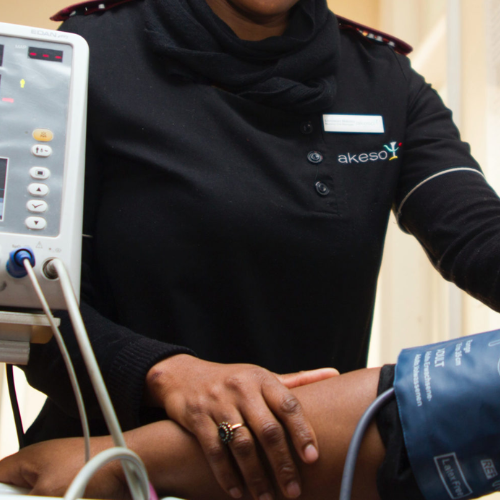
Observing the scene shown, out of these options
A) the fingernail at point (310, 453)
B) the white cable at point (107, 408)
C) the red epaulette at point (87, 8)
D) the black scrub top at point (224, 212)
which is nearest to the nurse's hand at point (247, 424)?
the fingernail at point (310, 453)

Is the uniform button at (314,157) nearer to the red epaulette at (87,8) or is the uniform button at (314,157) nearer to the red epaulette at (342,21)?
the red epaulette at (342,21)

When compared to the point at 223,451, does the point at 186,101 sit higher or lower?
higher

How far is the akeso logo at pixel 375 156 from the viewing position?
82 centimetres

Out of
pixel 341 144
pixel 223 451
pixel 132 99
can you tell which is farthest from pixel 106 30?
pixel 223 451

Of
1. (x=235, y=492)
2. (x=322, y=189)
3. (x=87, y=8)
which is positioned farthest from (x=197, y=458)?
(x=87, y=8)

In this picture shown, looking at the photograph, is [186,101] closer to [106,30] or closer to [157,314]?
[106,30]

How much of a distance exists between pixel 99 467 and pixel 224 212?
45 centimetres

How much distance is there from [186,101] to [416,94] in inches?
15.3

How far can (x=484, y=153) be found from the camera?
51.4 inches

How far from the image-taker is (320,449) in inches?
18.5

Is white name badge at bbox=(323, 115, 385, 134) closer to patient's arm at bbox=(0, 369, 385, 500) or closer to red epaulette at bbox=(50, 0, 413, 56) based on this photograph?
red epaulette at bbox=(50, 0, 413, 56)

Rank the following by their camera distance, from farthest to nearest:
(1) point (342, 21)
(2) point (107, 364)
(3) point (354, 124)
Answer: (1) point (342, 21) → (3) point (354, 124) → (2) point (107, 364)

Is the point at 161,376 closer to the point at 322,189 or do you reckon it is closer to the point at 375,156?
the point at 322,189

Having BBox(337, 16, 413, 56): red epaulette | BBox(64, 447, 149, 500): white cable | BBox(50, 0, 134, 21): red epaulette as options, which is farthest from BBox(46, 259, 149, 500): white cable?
BBox(337, 16, 413, 56): red epaulette
